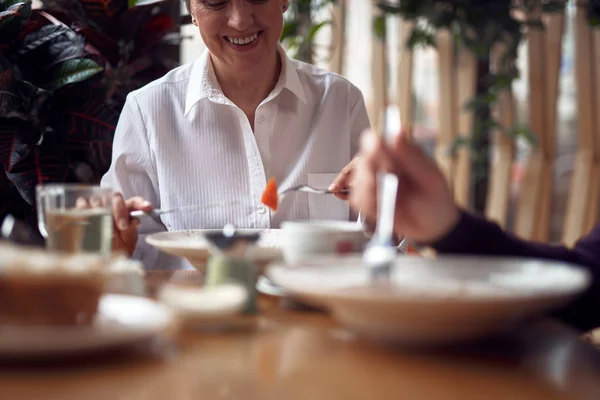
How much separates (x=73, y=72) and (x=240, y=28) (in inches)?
23.8

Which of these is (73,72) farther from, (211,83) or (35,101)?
(211,83)

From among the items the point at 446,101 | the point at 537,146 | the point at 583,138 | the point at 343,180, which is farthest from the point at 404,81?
the point at 343,180

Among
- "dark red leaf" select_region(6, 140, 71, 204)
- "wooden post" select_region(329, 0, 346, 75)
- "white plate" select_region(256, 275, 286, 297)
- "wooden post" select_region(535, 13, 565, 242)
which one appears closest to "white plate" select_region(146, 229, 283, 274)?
"white plate" select_region(256, 275, 286, 297)

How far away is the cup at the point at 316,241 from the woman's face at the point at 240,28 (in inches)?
41.1

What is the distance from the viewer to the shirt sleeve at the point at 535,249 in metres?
1.08

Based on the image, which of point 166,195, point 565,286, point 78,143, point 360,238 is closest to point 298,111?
point 166,195

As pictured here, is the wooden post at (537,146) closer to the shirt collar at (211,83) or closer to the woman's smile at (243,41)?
the shirt collar at (211,83)

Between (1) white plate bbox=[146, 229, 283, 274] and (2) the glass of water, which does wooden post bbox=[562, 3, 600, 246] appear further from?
(2) the glass of water

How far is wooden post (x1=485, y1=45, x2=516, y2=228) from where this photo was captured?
12.2ft

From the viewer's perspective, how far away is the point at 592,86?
12.3 ft

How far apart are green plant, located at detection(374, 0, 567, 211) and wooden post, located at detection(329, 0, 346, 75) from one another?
0.19 m

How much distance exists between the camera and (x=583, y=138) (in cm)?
377

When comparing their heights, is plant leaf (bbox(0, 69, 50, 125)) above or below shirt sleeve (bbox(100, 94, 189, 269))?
above

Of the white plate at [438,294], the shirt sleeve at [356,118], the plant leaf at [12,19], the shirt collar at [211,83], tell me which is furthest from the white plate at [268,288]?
the plant leaf at [12,19]
